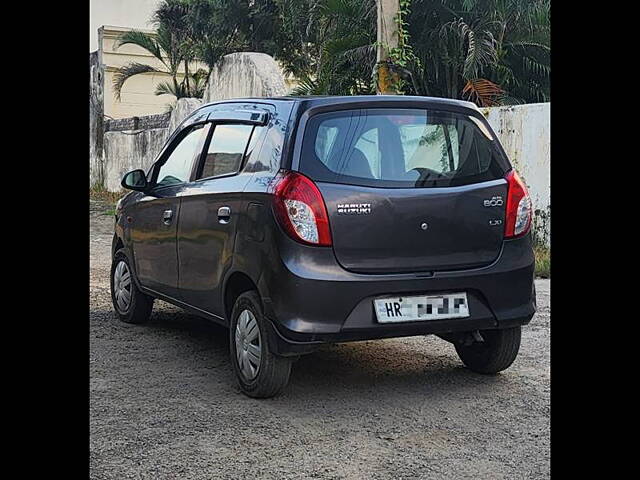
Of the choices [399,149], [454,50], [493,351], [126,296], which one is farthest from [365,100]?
[454,50]

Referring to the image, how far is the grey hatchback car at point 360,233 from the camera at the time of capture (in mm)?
4625

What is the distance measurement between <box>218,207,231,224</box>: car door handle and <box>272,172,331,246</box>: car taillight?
606mm

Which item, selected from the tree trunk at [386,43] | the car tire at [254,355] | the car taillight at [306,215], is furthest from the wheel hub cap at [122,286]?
the tree trunk at [386,43]

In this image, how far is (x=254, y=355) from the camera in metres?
4.91

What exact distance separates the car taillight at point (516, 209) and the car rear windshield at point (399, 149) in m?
0.10

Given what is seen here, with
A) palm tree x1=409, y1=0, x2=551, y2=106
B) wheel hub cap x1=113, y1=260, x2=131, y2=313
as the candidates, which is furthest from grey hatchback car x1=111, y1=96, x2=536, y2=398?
palm tree x1=409, y1=0, x2=551, y2=106

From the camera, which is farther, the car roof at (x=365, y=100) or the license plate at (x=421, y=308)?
the car roof at (x=365, y=100)

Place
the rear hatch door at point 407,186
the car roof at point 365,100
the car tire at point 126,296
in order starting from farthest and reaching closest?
1. the car tire at point 126,296
2. the car roof at point 365,100
3. the rear hatch door at point 407,186

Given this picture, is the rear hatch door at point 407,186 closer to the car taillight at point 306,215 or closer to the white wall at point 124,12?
the car taillight at point 306,215

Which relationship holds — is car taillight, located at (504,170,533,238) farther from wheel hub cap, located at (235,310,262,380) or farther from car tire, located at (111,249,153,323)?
car tire, located at (111,249,153,323)

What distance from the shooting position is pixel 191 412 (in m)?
4.77

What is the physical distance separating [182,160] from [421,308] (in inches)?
87.8

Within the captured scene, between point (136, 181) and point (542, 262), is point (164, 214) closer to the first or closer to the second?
point (136, 181)
